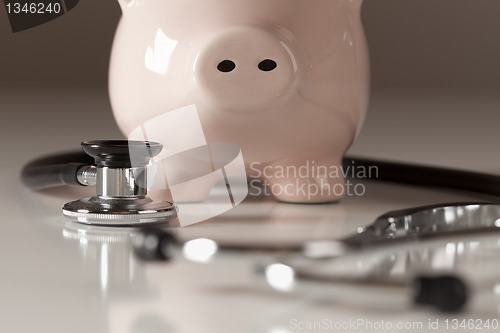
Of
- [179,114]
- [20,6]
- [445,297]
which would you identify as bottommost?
[445,297]

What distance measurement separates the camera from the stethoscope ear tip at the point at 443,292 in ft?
1.58

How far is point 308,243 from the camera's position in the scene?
0.53 m

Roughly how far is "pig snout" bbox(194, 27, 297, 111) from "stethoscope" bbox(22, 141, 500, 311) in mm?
107

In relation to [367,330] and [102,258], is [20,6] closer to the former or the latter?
[102,258]

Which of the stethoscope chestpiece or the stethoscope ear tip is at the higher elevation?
the stethoscope chestpiece

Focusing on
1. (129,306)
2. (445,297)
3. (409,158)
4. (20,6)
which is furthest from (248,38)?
(20,6)

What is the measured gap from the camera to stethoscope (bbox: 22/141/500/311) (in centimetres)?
52

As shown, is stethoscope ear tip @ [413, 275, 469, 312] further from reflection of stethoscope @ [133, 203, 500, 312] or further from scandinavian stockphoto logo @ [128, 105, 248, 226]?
scandinavian stockphoto logo @ [128, 105, 248, 226]

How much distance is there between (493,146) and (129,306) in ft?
3.92

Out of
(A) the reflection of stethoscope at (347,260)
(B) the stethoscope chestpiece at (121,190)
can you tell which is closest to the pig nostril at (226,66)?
(B) the stethoscope chestpiece at (121,190)

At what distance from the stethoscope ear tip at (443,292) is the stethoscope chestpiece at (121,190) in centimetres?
44

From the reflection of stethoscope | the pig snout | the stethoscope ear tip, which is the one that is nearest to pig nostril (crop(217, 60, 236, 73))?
the pig snout

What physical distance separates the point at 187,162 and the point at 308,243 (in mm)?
494

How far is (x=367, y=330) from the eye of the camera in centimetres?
56
